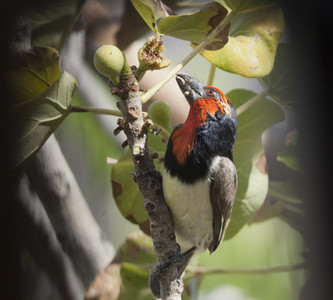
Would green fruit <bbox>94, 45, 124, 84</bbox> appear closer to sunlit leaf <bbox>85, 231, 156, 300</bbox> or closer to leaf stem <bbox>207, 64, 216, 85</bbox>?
leaf stem <bbox>207, 64, 216, 85</bbox>

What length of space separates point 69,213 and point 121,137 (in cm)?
14

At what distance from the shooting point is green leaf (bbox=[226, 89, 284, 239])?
0.60 meters

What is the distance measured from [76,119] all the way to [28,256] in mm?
214

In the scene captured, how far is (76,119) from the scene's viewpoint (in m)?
0.63

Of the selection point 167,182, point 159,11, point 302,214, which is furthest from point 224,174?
point 302,214

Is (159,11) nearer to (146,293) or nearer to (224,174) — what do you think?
(224,174)

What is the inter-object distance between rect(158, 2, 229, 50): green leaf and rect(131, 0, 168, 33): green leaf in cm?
1

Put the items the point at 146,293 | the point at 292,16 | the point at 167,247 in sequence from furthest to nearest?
the point at 292,16 → the point at 146,293 → the point at 167,247

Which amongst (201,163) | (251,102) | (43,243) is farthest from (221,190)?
(43,243)

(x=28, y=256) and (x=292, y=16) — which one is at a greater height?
(x=292, y=16)

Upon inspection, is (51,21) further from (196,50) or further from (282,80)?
(282,80)

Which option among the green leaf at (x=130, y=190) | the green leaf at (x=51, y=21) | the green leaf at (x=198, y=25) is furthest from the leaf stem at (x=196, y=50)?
the green leaf at (x=51, y=21)

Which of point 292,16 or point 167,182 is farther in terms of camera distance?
point 292,16

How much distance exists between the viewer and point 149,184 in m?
0.49
